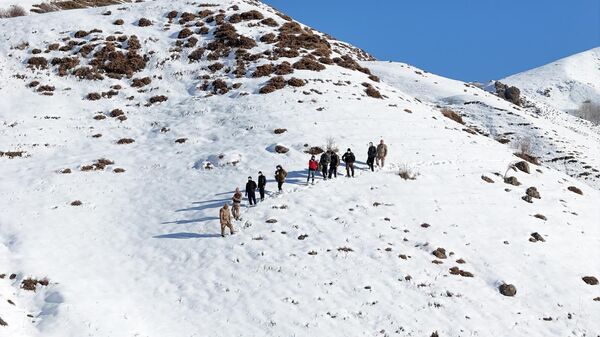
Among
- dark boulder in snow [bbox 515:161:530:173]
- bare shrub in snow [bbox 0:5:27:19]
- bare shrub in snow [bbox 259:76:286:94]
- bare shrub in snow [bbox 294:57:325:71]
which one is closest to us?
dark boulder in snow [bbox 515:161:530:173]

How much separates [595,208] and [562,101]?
17427 centimetres

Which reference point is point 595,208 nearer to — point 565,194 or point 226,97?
point 565,194

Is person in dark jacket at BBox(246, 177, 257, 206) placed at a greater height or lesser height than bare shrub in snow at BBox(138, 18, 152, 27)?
lesser

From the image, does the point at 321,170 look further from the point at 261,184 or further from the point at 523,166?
the point at 523,166

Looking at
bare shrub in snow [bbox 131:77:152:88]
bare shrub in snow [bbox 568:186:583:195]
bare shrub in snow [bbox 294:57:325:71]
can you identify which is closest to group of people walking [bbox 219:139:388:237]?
bare shrub in snow [bbox 568:186:583:195]

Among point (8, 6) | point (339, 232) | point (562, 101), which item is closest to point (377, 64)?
point (8, 6)

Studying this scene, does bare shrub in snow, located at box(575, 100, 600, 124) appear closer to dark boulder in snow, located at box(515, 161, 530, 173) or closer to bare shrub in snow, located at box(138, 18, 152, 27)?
bare shrub in snow, located at box(138, 18, 152, 27)

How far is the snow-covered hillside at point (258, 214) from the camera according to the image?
18.5 meters

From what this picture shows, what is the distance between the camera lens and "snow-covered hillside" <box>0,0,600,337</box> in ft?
60.7

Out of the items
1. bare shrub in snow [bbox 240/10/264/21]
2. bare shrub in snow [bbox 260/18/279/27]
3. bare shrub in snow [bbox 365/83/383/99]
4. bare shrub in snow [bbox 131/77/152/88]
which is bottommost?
bare shrub in snow [bbox 131/77/152/88]

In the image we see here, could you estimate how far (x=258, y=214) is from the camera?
25484 mm

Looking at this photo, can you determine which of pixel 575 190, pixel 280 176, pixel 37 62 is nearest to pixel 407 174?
pixel 280 176

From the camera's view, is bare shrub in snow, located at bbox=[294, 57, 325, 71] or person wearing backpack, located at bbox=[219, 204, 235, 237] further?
bare shrub in snow, located at bbox=[294, 57, 325, 71]

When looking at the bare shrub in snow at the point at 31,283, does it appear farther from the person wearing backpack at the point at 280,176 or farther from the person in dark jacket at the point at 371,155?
the person in dark jacket at the point at 371,155
